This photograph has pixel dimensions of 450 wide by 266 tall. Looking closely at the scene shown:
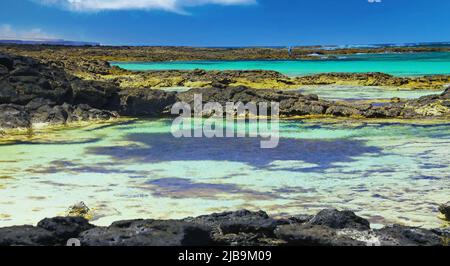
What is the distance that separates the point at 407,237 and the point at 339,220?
685 millimetres

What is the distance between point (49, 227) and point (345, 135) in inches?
385

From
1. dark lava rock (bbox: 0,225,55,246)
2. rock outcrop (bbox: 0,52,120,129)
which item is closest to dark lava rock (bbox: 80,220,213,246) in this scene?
dark lava rock (bbox: 0,225,55,246)

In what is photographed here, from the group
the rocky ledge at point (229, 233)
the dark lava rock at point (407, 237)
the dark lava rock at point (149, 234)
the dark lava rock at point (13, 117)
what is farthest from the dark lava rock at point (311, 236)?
the dark lava rock at point (13, 117)

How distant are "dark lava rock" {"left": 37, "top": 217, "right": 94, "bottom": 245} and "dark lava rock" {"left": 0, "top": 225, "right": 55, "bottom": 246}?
0.35ft

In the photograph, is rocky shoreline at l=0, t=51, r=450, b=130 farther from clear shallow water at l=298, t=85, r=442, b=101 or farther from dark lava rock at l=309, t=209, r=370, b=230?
dark lava rock at l=309, t=209, r=370, b=230

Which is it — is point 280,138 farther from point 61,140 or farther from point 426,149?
point 61,140

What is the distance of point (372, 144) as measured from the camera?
1251 centimetres

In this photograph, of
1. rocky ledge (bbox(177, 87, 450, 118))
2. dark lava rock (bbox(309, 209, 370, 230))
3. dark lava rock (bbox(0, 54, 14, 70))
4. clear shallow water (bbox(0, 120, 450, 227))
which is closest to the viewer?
dark lava rock (bbox(309, 209, 370, 230))

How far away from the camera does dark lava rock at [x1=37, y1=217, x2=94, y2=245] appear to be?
5254 millimetres

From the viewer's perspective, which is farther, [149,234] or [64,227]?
[64,227]

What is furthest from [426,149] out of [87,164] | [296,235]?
[296,235]

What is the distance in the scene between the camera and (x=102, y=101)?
742 inches

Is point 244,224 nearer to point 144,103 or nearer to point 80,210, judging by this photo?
point 80,210

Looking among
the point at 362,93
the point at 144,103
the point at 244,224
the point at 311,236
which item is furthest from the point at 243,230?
the point at 362,93
